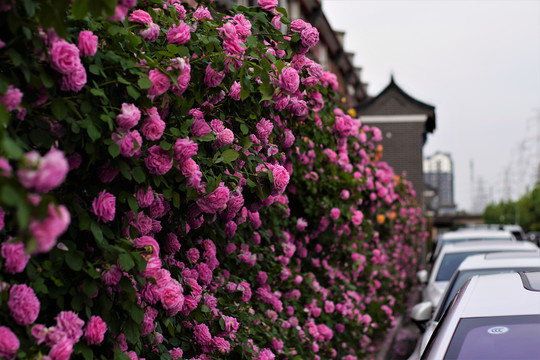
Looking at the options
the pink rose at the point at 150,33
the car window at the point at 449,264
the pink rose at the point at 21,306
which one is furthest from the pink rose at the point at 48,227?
the car window at the point at 449,264

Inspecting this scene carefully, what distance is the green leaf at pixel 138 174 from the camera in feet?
10.1

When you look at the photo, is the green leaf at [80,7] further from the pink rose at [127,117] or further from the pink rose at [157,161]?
the pink rose at [157,161]

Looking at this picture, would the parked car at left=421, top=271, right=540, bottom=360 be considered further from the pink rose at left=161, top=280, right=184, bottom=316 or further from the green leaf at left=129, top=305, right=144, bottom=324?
the green leaf at left=129, top=305, right=144, bottom=324

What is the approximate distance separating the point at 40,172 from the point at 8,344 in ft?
2.68

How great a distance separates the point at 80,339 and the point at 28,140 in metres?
0.83

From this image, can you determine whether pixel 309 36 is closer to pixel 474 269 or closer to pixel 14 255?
pixel 14 255

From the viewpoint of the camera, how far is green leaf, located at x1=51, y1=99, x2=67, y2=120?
2693 millimetres

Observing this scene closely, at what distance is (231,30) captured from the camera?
373 cm

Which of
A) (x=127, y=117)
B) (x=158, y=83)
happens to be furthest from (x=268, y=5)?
(x=127, y=117)

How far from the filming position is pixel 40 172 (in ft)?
5.93

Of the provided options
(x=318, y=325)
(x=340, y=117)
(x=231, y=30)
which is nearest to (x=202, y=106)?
(x=231, y=30)

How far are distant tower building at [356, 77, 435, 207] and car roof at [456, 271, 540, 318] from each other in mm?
24733

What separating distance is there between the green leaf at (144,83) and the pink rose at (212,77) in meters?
0.71

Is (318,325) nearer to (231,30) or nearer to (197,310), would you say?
(197,310)
